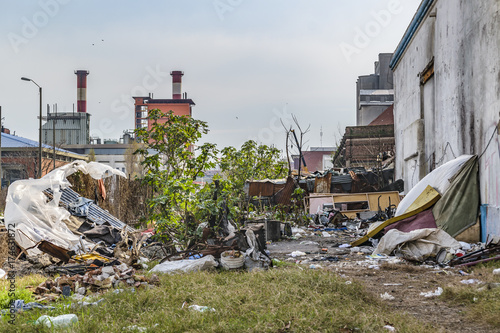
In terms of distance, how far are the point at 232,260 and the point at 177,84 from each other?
64.4m

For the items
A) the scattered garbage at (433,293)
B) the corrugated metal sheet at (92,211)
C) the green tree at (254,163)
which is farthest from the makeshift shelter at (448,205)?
the green tree at (254,163)

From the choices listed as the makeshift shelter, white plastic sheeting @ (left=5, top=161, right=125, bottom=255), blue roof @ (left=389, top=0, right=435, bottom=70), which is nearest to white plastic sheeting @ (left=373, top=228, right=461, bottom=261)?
the makeshift shelter

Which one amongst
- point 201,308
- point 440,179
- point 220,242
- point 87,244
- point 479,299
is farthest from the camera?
point 87,244

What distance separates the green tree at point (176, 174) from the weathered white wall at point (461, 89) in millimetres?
5252

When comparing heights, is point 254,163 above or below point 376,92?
below

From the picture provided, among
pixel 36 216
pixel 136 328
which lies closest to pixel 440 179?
pixel 136 328

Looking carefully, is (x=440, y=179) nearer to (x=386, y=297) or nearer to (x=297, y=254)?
(x=297, y=254)

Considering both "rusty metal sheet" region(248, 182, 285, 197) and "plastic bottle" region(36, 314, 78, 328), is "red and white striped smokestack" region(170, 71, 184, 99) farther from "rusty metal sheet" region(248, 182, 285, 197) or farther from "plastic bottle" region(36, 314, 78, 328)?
"plastic bottle" region(36, 314, 78, 328)

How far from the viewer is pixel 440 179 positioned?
10070 millimetres

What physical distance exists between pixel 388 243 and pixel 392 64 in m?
13.1

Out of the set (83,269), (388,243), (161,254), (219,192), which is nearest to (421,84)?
(388,243)

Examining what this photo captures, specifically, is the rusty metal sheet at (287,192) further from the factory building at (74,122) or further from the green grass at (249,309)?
the factory building at (74,122)

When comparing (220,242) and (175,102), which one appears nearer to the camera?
(220,242)

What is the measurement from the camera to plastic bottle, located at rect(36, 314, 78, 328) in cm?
Result: 431
